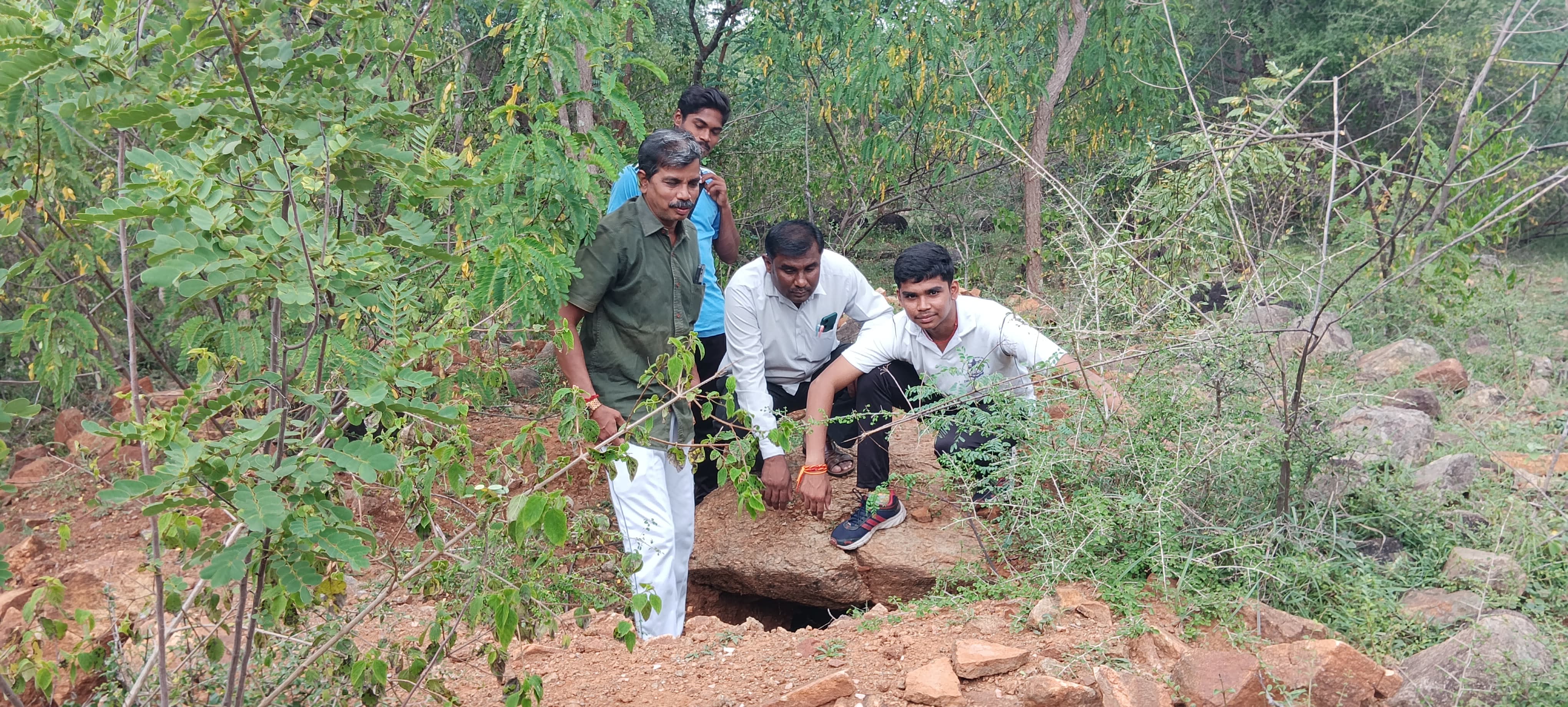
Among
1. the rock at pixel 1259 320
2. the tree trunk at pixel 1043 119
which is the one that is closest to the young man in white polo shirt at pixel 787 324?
the rock at pixel 1259 320

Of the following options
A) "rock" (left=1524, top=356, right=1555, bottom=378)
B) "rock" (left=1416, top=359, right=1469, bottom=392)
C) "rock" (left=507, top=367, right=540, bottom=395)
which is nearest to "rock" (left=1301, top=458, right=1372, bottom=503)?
"rock" (left=1416, top=359, right=1469, bottom=392)

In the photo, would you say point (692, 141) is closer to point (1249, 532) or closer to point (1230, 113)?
point (1249, 532)

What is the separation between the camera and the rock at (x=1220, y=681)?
2.62 meters

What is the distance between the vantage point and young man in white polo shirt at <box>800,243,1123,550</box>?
372 centimetres

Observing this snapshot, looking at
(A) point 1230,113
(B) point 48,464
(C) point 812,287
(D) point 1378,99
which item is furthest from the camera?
(D) point 1378,99

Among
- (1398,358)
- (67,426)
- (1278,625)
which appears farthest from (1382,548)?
(67,426)

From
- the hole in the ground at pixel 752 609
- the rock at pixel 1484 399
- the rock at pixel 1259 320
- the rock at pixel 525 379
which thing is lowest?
the hole in the ground at pixel 752 609

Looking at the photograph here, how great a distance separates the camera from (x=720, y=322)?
13.9 feet

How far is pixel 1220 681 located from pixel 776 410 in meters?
2.07

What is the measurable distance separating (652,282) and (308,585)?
189 cm

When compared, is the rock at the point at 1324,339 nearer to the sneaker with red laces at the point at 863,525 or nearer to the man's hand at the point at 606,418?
the sneaker with red laces at the point at 863,525

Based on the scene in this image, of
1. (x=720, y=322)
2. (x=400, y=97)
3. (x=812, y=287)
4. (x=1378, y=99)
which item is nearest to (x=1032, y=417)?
(x=812, y=287)

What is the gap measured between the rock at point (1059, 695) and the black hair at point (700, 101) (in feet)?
8.70

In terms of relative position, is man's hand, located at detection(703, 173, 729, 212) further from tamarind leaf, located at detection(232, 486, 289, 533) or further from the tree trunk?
the tree trunk
